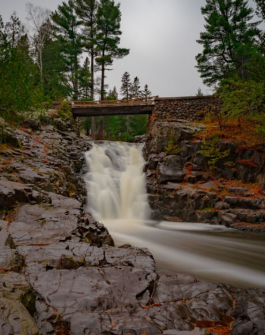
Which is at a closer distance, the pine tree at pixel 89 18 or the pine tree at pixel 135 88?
the pine tree at pixel 89 18

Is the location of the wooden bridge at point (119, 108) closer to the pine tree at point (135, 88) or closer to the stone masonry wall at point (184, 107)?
the stone masonry wall at point (184, 107)

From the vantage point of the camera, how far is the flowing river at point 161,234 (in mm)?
5927

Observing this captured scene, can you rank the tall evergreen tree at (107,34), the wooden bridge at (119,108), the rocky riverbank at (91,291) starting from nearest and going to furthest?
the rocky riverbank at (91,291) → the wooden bridge at (119,108) → the tall evergreen tree at (107,34)

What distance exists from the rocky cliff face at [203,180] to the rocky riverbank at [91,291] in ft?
22.3

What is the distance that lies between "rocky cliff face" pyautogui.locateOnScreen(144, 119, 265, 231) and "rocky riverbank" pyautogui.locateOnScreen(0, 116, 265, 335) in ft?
22.3

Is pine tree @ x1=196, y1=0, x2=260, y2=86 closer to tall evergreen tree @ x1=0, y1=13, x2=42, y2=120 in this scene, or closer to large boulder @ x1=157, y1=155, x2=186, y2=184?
large boulder @ x1=157, y1=155, x2=186, y2=184

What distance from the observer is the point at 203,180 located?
13.4 meters

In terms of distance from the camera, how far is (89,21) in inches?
1196

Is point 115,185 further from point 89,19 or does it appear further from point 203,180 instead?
point 89,19

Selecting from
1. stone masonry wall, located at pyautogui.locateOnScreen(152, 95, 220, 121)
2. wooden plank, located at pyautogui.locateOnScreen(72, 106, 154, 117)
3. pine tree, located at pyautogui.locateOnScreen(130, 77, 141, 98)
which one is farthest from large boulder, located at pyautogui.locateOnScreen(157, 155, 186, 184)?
pine tree, located at pyautogui.locateOnScreen(130, 77, 141, 98)

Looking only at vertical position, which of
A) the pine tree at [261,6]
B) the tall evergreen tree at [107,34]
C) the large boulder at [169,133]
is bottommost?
the large boulder at [169,133]

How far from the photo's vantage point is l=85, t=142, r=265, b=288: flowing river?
593cm

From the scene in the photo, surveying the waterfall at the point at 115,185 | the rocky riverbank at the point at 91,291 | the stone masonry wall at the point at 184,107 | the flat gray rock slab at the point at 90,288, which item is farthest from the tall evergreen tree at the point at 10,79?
the stone masonry wall at the point at 184,107

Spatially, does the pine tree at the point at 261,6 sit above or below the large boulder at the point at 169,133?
above
